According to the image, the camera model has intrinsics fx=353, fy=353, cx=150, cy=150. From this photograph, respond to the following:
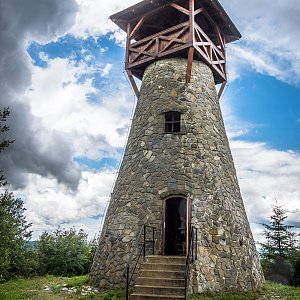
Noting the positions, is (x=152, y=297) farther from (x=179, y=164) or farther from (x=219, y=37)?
(x=219, y=37)

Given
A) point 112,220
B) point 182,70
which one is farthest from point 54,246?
point 182,70

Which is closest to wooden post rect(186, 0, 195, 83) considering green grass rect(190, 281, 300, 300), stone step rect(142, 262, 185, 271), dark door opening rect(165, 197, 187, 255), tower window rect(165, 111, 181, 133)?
tower window rect(165, 111, 181, 133)

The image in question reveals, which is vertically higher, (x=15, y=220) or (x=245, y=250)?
(x=15, y=220)

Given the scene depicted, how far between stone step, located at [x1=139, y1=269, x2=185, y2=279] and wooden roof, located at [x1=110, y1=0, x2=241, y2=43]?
993 cm

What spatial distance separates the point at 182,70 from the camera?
44.4 feet

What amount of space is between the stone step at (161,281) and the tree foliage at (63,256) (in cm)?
823

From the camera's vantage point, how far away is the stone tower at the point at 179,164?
1102 cm

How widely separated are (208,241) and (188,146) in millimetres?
3264

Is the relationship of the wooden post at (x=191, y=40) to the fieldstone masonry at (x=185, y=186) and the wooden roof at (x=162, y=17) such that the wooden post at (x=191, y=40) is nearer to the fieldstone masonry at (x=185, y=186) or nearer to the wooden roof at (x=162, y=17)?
the fieldstone masonry at (x=185, y=186)

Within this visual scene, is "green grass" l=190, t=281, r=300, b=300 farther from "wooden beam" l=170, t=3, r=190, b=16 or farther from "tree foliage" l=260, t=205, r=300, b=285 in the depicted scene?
"wooden beam" l=170, t=3, r=190, b=16

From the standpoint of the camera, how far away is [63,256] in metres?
16.9

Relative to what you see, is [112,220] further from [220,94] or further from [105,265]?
[220,94]

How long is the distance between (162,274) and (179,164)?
12.1 ft

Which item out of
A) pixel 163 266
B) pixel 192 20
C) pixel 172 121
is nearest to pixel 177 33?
pixel 192 20
